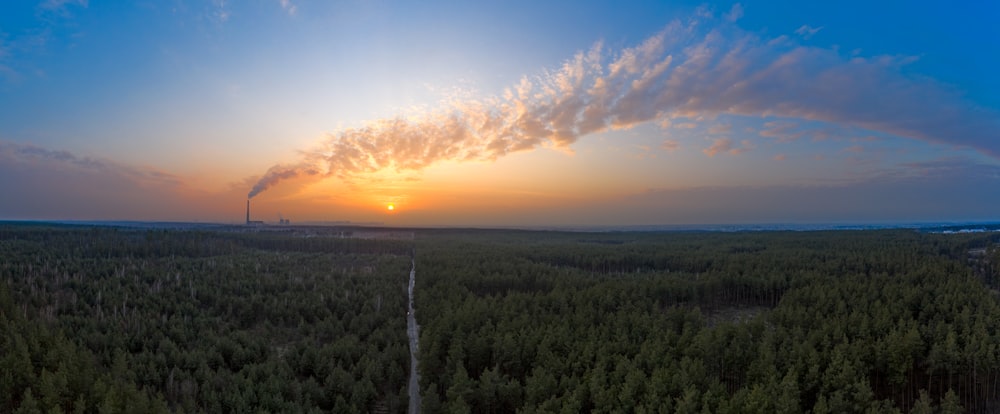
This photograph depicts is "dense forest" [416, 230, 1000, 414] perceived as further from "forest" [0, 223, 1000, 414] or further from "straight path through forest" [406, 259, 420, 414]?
"straight path through forest" [406, 259, 420, 414]

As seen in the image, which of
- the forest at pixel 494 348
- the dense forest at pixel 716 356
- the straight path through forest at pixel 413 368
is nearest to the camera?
the dense forest at pixel 716 356

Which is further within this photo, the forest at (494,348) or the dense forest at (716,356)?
the forest at (494,348)

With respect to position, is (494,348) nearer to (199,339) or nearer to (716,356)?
(716,356)

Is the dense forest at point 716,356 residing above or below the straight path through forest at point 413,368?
above

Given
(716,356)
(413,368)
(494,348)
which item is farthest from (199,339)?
(716,356)

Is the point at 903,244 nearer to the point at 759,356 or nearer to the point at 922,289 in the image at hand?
the point at 922,289

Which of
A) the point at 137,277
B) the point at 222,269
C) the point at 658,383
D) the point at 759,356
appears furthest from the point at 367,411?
the point at 222,269

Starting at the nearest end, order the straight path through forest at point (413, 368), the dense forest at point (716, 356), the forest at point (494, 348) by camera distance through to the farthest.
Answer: the dense forest at point (716, 356), the forest at point (494, 348), the straight path through forest at point (413, 368)

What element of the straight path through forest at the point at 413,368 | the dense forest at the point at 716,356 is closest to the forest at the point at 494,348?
the dense forest at the point at 716,356

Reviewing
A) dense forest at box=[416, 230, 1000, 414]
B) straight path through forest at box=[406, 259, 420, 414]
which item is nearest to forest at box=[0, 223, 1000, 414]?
dense forest at box=[416, 230, 1000, 414]

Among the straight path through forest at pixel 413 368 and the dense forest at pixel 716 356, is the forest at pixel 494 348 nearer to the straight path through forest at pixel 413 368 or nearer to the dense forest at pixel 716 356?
the dense forest at pixel 716 356
